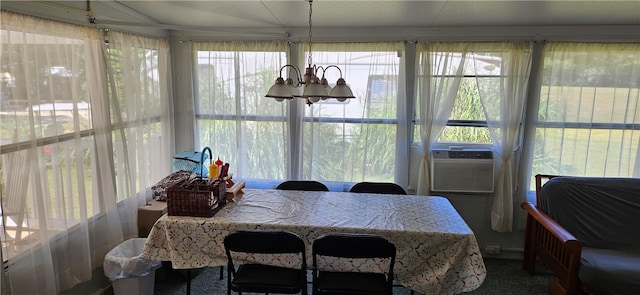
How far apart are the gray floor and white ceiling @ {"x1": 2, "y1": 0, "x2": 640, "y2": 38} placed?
6.74 feet

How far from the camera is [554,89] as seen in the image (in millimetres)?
3480

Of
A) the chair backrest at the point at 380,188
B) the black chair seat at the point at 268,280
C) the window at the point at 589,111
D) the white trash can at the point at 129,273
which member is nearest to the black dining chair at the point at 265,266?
the black chair seat at the point at 268,280

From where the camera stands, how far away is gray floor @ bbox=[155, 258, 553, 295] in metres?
3.05

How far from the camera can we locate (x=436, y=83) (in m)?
3.59

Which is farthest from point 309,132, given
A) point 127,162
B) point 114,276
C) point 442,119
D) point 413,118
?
point 114,276

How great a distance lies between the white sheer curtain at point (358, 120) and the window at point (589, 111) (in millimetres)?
1337

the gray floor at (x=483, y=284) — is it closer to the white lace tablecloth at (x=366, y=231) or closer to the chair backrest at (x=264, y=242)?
the white lace tablecloth at (x=366, y=231)

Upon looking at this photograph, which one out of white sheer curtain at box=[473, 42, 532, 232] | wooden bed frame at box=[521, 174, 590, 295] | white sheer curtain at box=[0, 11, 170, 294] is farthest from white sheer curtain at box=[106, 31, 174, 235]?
wooden bed frame at box=[521, 174, 590, 295]

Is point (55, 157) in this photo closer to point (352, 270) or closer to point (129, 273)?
point (129, 273)

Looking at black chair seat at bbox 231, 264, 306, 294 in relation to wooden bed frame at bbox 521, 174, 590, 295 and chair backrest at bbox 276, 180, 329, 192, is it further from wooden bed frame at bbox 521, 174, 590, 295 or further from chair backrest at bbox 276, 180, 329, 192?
wooden bed frame at bbox 521, 174, 590, 295

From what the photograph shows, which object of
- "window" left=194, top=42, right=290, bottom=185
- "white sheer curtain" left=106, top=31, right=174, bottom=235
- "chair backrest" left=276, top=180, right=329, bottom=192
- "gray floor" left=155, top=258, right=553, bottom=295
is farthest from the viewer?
"window" left=194, top=42, right=290, bottom=185

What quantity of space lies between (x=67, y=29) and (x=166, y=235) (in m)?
1.47

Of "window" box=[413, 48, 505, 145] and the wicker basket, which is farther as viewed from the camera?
"window" box=[413, 48, 505, 145]

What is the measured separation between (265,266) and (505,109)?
2629 mm
